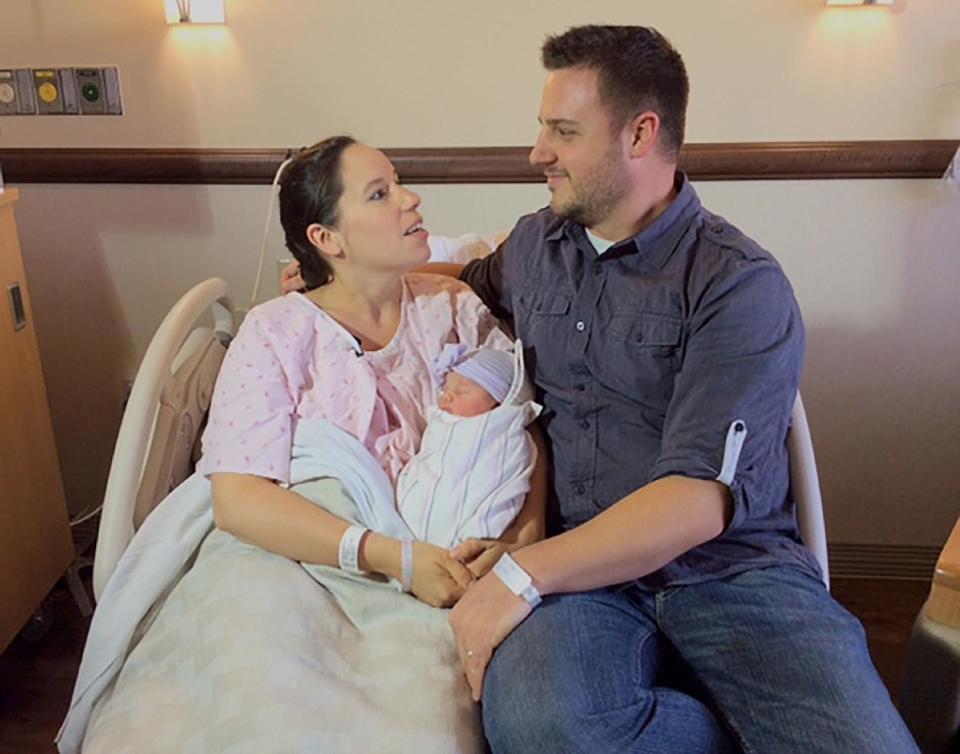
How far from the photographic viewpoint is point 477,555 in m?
1.34

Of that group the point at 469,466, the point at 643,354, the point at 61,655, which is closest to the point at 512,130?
the point at 643,354

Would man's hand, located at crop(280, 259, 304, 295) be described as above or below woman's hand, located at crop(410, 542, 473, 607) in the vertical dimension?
above

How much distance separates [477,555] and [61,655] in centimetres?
120

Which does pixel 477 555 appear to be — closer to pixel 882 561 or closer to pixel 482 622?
pixel 482 622

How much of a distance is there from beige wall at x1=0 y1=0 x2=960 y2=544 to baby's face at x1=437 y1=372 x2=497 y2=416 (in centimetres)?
79

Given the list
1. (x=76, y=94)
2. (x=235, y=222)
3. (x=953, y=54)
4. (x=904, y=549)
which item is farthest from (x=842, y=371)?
(x=76, y=94)

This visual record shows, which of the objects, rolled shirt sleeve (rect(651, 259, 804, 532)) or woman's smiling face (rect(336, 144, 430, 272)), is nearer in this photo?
rolled shirt sleeve (rect(651, 259, 804, 532))

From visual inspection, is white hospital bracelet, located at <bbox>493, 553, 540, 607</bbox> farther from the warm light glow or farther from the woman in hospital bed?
the warm light glow

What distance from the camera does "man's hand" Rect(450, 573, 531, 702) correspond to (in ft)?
4.09

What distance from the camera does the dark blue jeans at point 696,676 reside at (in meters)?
1.14

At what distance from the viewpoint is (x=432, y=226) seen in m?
2.16

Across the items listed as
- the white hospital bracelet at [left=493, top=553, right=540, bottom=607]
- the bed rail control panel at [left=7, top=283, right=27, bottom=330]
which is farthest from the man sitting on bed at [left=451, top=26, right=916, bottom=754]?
the bed rail control panel at [left=7, top=283, right=27, bottom=330]

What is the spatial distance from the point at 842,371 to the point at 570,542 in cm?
117

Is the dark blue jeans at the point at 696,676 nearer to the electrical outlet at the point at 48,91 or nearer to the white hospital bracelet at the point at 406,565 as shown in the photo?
the white hospital bracelet at the point at 406,565
